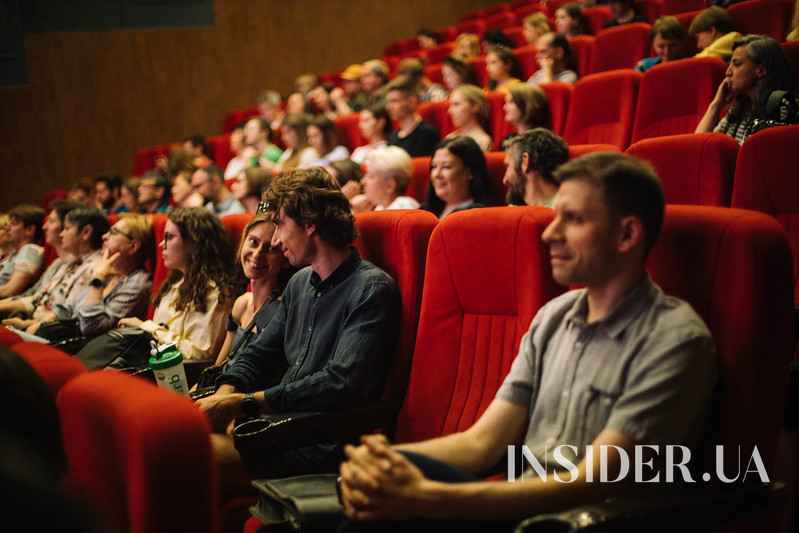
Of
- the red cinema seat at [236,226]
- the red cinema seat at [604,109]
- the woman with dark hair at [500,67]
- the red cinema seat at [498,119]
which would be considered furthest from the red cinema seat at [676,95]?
the red cinema seat at [236,226]

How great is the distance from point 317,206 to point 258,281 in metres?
0.25

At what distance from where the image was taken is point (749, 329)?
532mm

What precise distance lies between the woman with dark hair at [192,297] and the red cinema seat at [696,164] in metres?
0.67

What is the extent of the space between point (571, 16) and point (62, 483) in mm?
2301

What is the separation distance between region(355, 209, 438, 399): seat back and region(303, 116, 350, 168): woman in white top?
133cm

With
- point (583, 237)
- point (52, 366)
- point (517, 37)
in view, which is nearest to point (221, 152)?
point (517, 37)

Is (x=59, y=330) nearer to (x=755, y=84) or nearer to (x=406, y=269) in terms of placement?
(x=406, y=269)

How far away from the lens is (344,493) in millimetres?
537

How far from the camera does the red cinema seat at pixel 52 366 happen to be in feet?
1.82

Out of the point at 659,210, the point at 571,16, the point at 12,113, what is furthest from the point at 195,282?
the point at 12,113

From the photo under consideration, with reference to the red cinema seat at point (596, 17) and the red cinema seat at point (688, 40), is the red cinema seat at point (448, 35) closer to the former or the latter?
the red cinema seat at point (596, 17)

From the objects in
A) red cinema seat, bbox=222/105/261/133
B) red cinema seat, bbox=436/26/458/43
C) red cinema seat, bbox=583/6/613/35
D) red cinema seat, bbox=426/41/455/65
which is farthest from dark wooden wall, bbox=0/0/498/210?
red cinema seat, bbox=583/6/613/35

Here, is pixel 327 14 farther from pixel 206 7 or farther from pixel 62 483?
pixel 62 483

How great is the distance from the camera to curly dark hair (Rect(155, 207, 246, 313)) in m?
1.18
